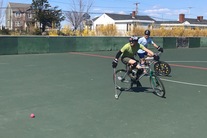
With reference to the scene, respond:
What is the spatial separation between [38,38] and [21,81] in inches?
507

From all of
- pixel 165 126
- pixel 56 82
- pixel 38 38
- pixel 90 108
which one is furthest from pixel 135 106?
pixel 38 38

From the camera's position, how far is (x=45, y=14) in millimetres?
69438

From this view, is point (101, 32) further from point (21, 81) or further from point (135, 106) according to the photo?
point (135, 106)

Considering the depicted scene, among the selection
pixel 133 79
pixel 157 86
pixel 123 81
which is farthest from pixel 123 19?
pixel 157 86

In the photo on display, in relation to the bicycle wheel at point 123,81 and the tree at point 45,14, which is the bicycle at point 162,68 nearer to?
the bicycle wheel at point 123,81

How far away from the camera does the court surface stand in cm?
548

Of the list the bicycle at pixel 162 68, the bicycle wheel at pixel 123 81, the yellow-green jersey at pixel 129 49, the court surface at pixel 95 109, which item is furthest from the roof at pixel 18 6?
the yellow-green jersey at pixel 129 49

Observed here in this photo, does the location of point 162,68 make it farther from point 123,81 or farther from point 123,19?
point 123,19

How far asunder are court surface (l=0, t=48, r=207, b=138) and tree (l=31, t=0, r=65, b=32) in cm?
5900

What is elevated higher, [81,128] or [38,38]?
[38,38]

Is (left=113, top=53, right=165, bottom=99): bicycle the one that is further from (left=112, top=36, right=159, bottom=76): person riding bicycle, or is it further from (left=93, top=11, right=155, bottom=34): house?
(left=93, top=11, right=155, bottom=34): house

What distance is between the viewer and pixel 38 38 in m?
23.0

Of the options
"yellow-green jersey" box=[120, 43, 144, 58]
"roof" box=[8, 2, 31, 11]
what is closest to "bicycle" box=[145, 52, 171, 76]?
"yellow-green jersey" box=[120, 43, 144, 58]

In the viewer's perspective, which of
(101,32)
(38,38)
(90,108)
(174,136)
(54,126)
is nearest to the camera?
(174,136)
